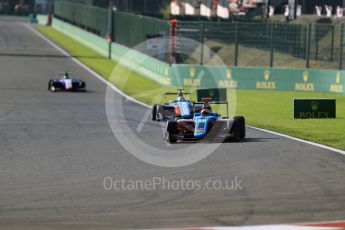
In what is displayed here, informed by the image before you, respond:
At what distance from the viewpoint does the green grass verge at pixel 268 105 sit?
2198 cm

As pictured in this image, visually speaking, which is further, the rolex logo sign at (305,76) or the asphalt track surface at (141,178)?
the rolex logo sign at (305,76)

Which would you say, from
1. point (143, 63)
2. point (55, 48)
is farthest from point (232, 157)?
point (55, 48)

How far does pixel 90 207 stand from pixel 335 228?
3261 mm

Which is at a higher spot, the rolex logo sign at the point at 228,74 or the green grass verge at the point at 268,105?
the rolex logo sign at the point at 228,74

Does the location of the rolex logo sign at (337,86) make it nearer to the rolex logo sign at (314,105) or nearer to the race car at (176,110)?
the rolex logo sign at (314,105)

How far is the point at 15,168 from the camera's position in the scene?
49.8ft

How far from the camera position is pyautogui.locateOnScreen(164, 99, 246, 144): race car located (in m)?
19.2

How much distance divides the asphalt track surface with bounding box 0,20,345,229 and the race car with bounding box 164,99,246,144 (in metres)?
0.41

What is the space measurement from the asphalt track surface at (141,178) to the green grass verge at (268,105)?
4.29ft

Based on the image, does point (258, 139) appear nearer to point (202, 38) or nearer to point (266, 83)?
point (266, 83)

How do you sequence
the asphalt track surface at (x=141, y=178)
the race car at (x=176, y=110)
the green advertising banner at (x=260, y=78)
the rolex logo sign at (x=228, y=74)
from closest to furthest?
the asphalt track surface at (x=141, y=178) → the race car at (x=176, y=110) → the green advertising banner at (x=260, y=78) → the rolex logo sign at (x=228, y=74)

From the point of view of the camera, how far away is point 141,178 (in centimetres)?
1415

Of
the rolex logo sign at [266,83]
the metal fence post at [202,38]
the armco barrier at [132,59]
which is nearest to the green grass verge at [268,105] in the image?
the armco barrier at [132,59]

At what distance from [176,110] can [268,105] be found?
1161 cm
